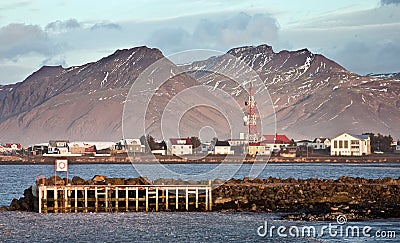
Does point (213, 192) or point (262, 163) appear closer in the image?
point (213, 192)

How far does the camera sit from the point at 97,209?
48.1m

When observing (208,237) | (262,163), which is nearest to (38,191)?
(208,237)

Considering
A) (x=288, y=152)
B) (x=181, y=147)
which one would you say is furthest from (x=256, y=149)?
(x=288, y=152)

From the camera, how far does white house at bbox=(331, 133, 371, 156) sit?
174125 millimetres

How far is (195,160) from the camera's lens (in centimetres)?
17450

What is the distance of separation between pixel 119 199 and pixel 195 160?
414 feet

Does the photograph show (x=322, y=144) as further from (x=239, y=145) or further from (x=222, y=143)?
(x=239, y=145)

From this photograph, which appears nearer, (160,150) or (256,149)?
(256,149)

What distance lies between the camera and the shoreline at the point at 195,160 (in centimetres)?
15975

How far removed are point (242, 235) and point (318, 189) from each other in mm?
15942

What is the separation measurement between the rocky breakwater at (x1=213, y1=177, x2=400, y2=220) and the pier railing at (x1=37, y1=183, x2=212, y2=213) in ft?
4.62

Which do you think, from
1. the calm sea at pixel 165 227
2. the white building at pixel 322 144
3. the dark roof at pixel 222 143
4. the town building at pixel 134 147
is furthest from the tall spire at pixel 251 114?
the calm sea at pixel 165 227

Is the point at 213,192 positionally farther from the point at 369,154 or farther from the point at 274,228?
the point at 369,154

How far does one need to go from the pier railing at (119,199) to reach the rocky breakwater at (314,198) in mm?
1408
